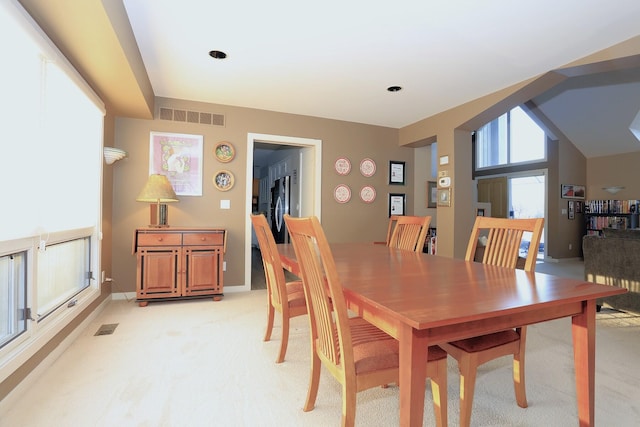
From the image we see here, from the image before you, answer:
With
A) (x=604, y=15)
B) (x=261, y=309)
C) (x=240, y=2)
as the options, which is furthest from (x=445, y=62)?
(x=261, y=309)

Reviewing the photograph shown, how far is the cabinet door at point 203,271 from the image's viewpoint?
3.30 meters

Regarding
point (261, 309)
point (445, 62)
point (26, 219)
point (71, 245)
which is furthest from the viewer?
point (261, 309)

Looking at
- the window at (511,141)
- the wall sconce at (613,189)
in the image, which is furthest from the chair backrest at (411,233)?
the wall sconce at (613,189)

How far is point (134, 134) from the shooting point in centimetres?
359

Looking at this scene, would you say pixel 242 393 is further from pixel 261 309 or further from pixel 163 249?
pixel 163 249

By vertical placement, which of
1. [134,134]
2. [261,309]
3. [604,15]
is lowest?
[261,309]

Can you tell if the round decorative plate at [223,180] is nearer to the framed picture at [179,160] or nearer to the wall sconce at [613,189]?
the framed picture at [179,160]

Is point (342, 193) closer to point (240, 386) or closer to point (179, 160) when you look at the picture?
point (179, 160)

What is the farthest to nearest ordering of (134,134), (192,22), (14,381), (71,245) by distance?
(134,134) → (71,245) → (192,22) → (14,381)

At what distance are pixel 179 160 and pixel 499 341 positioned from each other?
3.58m

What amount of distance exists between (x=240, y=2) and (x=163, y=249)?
2344mm

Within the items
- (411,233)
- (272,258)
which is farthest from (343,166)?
(272,258)

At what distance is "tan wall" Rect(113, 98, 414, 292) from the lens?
11.7 feet

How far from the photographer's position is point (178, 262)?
3.27 metres
